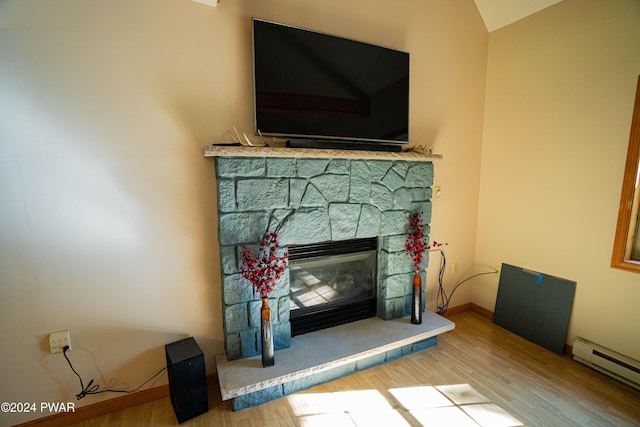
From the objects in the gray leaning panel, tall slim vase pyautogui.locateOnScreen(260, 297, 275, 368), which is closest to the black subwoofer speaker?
tall slim vase pyautogui.locateOnScreen(260, 297, 275, 368)

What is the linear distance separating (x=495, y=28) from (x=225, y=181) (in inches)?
116

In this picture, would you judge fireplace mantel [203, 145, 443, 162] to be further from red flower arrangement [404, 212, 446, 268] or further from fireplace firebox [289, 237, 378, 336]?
fireplace firebox [289, 237, 378, 336]

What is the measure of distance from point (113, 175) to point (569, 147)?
3261 millimetres

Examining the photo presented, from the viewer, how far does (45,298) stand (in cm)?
146

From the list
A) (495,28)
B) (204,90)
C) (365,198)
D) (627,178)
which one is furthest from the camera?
(495,28)

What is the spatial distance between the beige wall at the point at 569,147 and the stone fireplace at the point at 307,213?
3.06 ft

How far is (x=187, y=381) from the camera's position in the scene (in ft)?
5.02

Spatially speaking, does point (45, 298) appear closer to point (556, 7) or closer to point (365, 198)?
point (365, 198)

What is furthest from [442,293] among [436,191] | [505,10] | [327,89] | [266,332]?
[505,10]

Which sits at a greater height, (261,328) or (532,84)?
(532,84)

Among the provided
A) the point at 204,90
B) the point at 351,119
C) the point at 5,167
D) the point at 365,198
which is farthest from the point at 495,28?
the point at 5,167

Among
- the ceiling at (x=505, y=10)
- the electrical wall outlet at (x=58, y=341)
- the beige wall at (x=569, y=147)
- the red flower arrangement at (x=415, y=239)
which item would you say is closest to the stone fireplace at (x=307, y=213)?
the red flower arrangement at (x=415, y=239)

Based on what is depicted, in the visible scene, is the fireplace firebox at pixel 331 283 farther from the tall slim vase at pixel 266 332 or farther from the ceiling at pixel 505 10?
the ceiling at pixel 505 10

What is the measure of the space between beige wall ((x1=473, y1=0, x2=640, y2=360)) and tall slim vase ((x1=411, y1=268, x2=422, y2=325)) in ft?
3.67
